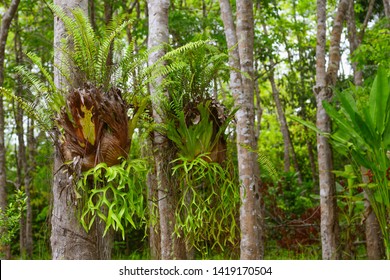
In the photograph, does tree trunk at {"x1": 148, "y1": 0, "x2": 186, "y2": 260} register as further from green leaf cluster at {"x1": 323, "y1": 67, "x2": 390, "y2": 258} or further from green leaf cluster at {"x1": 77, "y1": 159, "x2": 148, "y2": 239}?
green leaf cluster at {"x1": 323, "y1": 67, "x2": 390, "y2": 258}

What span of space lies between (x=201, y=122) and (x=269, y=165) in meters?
0.66

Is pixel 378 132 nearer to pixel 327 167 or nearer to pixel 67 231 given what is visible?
pixel 327 167

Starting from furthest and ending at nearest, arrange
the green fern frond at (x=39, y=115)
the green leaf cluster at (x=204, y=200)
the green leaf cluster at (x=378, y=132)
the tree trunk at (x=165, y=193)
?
1. the green leaf cluster at (x=378, y=132)
2. the tree trunk at (x=165, y=193)
3. the green leaf cluster at (x=204, y=200)
4. the green fern frond at (x=39, y=115)

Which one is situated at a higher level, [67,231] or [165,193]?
[165,193]

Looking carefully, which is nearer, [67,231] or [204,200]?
[67,231]

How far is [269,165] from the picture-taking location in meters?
3.64

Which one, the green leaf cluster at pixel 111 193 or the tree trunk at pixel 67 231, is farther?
the tree trunk at pixel 67 231

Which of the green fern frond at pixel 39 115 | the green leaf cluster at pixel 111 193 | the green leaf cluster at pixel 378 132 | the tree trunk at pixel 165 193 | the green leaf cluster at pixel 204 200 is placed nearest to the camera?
the green leaf cluster at pixel 111 193

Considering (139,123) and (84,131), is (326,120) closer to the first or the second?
(139,123)

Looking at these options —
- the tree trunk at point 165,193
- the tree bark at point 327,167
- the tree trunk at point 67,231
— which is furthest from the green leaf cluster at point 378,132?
the tree trunk at point 67,231

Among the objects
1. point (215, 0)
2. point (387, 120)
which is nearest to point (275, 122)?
point (215, 0)

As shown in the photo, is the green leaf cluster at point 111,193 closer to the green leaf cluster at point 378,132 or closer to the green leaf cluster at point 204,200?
the green leaf cluster at point 204,200

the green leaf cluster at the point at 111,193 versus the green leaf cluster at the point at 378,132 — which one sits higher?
the green leaf cluster at the point at 378,132

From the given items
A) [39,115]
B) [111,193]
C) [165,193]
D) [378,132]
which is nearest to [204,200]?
[165,193]
